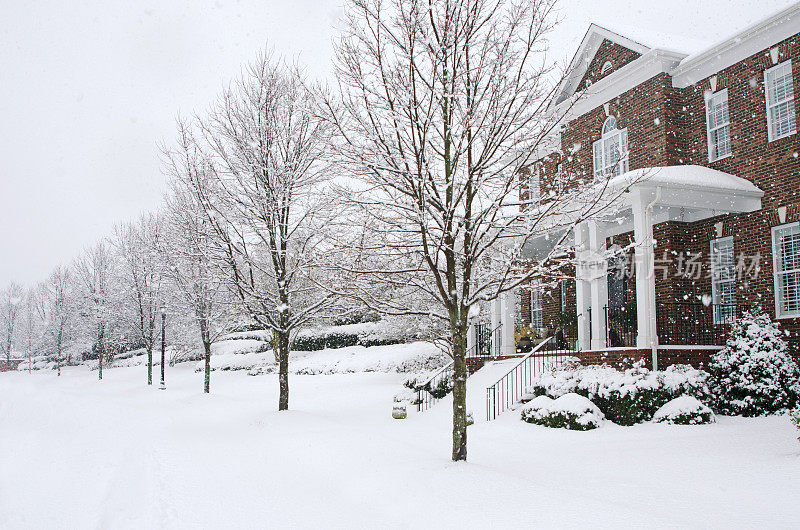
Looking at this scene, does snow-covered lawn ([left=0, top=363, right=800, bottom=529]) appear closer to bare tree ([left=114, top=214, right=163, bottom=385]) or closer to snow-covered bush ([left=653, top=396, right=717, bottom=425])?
→ snow-covered bush ([left=653, top=396, right=717, bottom=425])

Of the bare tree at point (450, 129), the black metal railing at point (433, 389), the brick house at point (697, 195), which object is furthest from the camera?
the black metal railing at point (433, 389)

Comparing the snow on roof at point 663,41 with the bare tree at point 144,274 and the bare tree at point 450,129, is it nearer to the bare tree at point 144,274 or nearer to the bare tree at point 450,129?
the bare tree at point 450,129

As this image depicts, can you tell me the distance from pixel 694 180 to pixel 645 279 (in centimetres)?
249

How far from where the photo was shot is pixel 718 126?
14609 mm

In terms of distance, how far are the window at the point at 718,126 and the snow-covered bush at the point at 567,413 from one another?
7846mm

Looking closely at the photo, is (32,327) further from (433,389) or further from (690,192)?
(690,192)

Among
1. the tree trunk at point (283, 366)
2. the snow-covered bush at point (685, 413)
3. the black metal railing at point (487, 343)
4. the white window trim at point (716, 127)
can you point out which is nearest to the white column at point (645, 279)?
the snow-covered bush at point (685, 413)

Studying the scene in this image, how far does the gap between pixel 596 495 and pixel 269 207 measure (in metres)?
9.61

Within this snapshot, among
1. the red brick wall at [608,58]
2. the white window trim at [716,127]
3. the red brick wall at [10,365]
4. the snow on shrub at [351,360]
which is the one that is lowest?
the red brick wall at [10,365]

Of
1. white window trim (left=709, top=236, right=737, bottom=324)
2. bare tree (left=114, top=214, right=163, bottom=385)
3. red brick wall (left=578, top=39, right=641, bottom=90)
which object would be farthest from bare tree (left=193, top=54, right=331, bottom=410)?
bare tree (left=114, top=214, right=163, bottom=385)

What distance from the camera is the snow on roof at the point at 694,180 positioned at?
1243 cm

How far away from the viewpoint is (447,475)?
7.24m

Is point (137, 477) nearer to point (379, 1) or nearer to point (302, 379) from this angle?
point (379, 1)

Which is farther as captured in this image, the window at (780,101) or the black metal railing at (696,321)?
the black metal railing at (696,321)
